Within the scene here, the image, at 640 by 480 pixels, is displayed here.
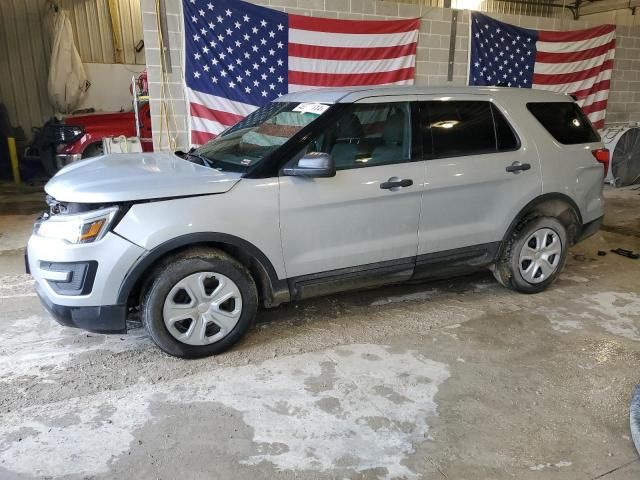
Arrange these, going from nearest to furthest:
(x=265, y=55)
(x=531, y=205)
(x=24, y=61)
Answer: (x=531, y=205) < (x=265, y=55) < (x=24, y=61)

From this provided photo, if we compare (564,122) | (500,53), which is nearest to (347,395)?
(564,122)

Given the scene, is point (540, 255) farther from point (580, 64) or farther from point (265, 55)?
point (580, 64)

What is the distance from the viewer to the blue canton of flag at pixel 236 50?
632cm

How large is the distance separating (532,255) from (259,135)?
98.2 inches

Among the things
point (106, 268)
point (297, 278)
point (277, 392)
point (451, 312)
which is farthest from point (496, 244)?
point (106, 268)

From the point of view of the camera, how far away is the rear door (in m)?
3.82

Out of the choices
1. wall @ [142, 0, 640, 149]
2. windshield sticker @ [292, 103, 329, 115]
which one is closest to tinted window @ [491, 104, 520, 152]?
windshield sticker @ [292, 103, 329, 115]

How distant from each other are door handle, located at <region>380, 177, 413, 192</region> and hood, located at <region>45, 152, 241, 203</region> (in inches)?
40.1

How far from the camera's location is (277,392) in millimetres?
3002

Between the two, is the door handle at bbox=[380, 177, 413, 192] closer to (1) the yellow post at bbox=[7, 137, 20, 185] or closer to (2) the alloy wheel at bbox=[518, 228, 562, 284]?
(2) the alloy wheel at bbox=[518, 228, 562, 284]

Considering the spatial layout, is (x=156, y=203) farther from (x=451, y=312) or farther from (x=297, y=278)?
(x=451, y=312)

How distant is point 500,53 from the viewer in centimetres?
859

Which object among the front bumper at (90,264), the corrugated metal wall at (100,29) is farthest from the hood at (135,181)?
the corrugated metal wall at (100,29)

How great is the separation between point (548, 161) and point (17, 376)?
4171 millimetres
